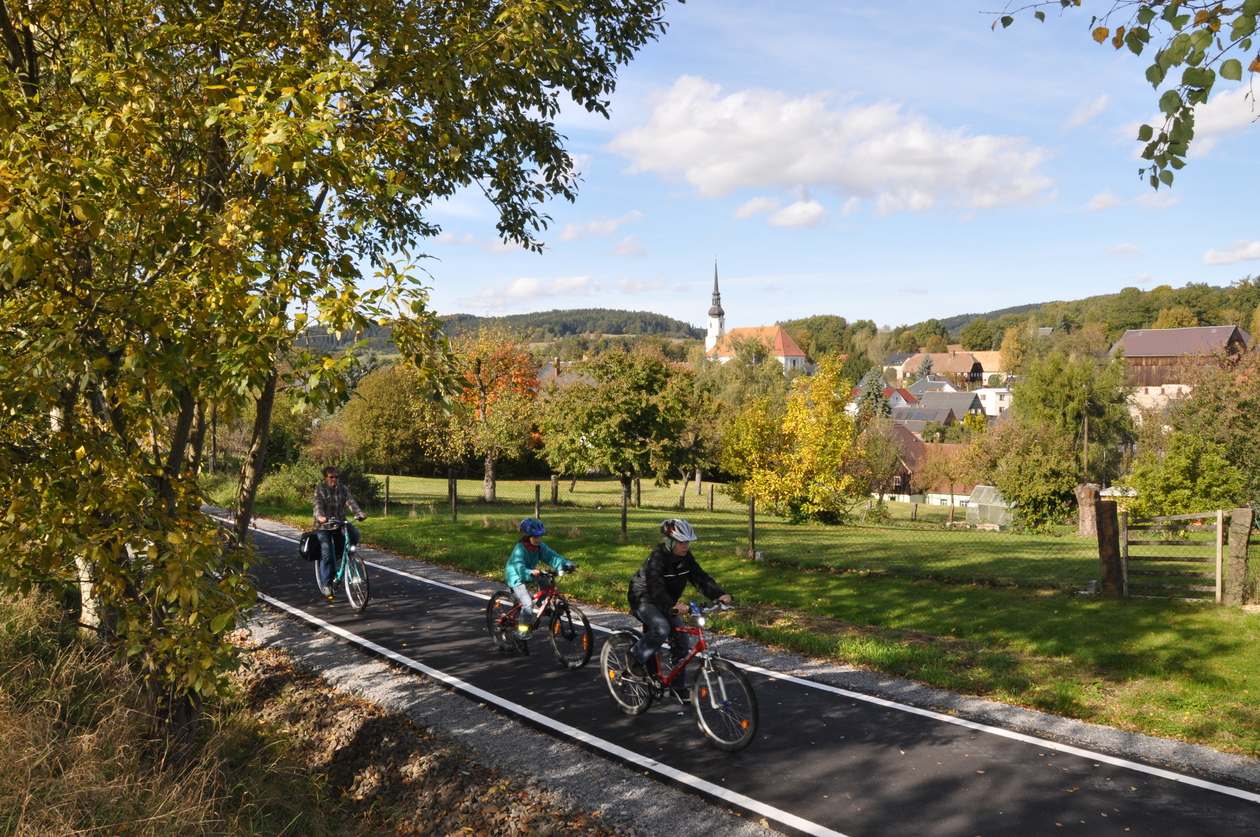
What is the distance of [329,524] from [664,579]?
622 cm

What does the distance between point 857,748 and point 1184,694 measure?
12.6 ft

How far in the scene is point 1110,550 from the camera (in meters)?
11.5

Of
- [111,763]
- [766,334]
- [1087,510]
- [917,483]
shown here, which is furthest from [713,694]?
[766,334]

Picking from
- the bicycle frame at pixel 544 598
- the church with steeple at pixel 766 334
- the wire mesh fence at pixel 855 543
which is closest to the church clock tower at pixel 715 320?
the church with steeple at pixel 766 334

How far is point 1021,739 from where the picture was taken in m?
6.66

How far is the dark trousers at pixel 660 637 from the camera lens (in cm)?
699

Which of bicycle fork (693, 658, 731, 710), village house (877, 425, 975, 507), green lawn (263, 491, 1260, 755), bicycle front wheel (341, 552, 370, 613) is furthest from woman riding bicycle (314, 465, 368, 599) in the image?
village house (877, 425, 975, 507)

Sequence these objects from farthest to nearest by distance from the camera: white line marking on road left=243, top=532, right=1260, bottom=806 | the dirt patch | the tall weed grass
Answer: white line marking on road left=243, top=532, right=1260, bottom=806
the dirt patch
the tall weed grass

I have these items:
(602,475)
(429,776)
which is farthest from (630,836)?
(602,475)

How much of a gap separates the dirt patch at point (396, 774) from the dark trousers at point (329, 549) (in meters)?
3.14

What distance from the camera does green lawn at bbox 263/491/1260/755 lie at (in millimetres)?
7633

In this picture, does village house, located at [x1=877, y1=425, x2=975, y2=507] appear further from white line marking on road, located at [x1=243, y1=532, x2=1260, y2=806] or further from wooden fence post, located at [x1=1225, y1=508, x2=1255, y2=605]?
white line marking on road, located at [x1=243, y1=532, x2=1260, y2=806]

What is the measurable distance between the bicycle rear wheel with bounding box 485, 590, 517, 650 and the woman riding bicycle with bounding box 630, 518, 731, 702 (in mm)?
2237

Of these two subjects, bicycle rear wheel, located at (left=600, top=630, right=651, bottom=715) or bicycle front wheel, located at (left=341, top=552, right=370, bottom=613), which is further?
bicycle front wheel, located at (left=341, top=552, right=370, bottom=613)
